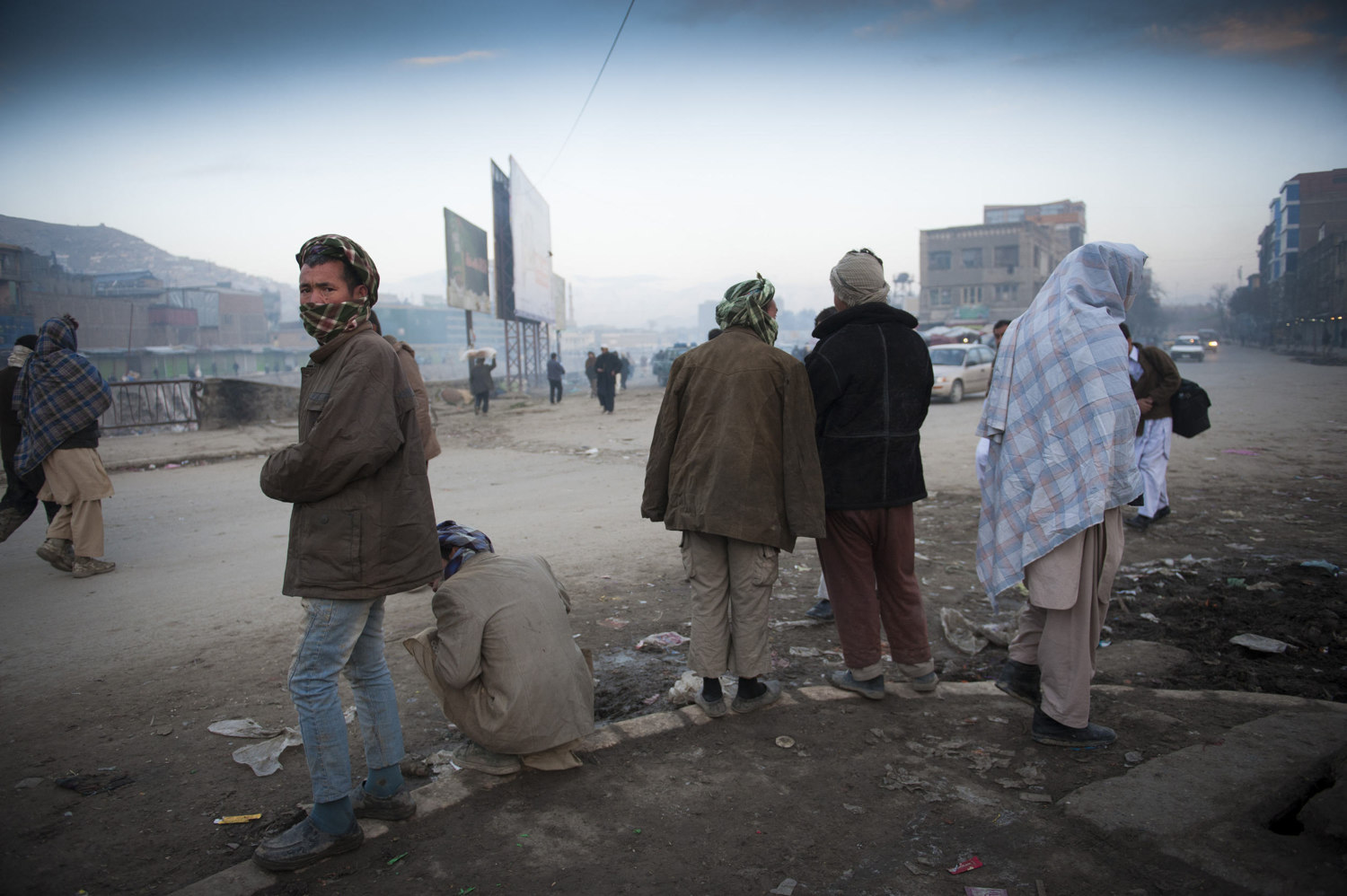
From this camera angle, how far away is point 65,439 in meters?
5.23

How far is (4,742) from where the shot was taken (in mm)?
2992

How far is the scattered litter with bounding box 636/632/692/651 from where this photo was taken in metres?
4.08

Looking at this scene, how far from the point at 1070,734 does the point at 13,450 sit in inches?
264

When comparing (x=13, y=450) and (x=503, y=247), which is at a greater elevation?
(x=503, y=247)

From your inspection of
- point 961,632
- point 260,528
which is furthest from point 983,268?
point 961,632

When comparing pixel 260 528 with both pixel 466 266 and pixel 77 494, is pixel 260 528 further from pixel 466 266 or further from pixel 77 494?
pixel 466 266

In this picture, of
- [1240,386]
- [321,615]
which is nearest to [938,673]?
[321,615]

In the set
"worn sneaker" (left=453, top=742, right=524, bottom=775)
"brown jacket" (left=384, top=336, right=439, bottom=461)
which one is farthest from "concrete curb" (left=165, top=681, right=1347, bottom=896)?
"brown jacket" (left=384, top=336, right=439, bottom=461)

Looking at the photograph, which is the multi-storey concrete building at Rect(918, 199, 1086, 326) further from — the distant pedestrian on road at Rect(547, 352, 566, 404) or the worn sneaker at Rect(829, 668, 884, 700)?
the worn sneaker at Rect(829, 668, 884, 700)

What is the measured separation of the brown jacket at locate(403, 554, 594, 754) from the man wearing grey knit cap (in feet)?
4.10

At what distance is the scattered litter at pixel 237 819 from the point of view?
2486 millimetres

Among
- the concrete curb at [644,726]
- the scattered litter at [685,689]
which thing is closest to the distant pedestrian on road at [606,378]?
the scattered litter at [685,689]

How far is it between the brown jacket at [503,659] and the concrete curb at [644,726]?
7.1 inches

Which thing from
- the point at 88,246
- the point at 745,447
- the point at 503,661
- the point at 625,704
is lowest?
the point at 625,704
